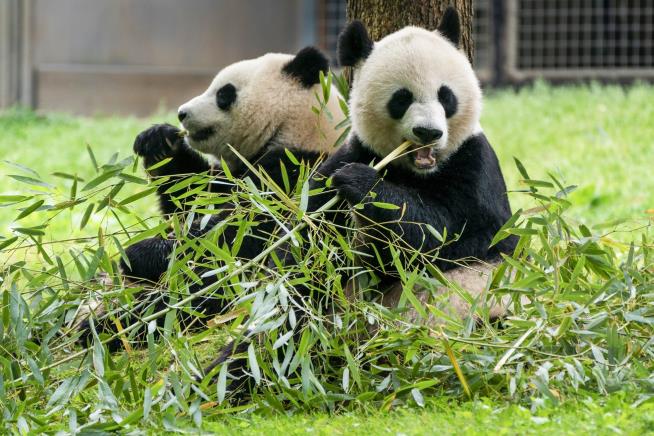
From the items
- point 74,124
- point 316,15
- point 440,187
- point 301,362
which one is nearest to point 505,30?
point 316,15

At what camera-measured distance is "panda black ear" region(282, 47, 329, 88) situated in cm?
505

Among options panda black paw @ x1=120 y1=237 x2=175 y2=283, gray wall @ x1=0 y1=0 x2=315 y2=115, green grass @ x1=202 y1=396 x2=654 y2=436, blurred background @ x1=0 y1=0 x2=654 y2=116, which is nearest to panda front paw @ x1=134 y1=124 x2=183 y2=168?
panda black paw @ x1=120 y1=237 x2=175 y2=283

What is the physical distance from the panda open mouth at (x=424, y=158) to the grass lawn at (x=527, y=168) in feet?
1.90

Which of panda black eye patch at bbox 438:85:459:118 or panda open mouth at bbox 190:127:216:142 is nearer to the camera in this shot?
panda black eye patch at bbox 438:85:459:118

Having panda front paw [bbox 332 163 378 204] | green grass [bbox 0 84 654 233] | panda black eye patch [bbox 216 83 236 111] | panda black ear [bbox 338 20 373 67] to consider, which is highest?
panda black ear [bbox 338 20 373 67]

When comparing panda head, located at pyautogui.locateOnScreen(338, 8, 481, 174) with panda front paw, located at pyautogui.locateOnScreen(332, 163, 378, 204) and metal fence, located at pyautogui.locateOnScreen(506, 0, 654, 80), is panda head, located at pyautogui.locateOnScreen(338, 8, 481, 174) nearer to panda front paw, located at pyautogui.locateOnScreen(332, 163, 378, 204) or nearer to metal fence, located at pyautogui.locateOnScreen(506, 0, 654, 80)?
panda front paw, located at pyautogui.locateOnScreen(332, 163, 378, 204)

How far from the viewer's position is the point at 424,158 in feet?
13.0

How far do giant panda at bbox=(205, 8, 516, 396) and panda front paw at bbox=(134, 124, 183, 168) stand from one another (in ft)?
4.63

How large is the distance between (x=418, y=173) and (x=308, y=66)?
129 cm

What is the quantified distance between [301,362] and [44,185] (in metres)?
1.20

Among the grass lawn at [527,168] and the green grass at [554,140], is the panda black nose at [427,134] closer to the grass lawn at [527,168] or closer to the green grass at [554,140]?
the grass lawn at [527,168]

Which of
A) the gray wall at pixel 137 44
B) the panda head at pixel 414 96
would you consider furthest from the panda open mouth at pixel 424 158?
the gray wall at pixel 137 44

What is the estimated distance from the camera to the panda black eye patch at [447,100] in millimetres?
4020

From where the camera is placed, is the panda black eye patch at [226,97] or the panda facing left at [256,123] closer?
the panda facing left at [256,123]
